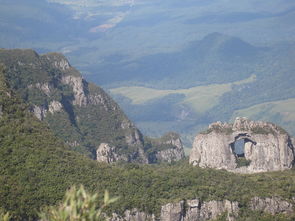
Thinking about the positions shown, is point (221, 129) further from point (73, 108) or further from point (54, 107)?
point (73, 108)

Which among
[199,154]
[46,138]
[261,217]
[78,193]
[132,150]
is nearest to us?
[78,193]

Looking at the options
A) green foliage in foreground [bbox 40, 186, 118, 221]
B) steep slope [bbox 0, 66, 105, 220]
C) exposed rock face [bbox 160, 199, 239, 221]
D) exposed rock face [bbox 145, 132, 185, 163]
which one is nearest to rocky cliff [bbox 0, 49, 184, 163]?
exposed rock face [bbox 145, 132, 185, 163]

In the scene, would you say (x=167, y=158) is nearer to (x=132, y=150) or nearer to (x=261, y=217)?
Answer: (x=132, y=150)

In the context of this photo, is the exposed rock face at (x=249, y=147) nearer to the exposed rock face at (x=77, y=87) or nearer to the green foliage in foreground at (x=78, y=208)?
the exposed rock face at (x=77, y=87)

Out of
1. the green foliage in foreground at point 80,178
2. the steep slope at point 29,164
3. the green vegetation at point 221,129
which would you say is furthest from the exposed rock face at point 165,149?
the steep slope at point 29,164

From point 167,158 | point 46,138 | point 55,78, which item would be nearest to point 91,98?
point 55,78

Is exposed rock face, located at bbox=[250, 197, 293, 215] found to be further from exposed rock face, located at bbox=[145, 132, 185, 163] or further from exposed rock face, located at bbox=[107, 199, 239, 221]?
exposed rock face, located at bbox=[145, 132, 185, 163]

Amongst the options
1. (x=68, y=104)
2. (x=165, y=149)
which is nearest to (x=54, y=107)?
(x=68, y=104)
